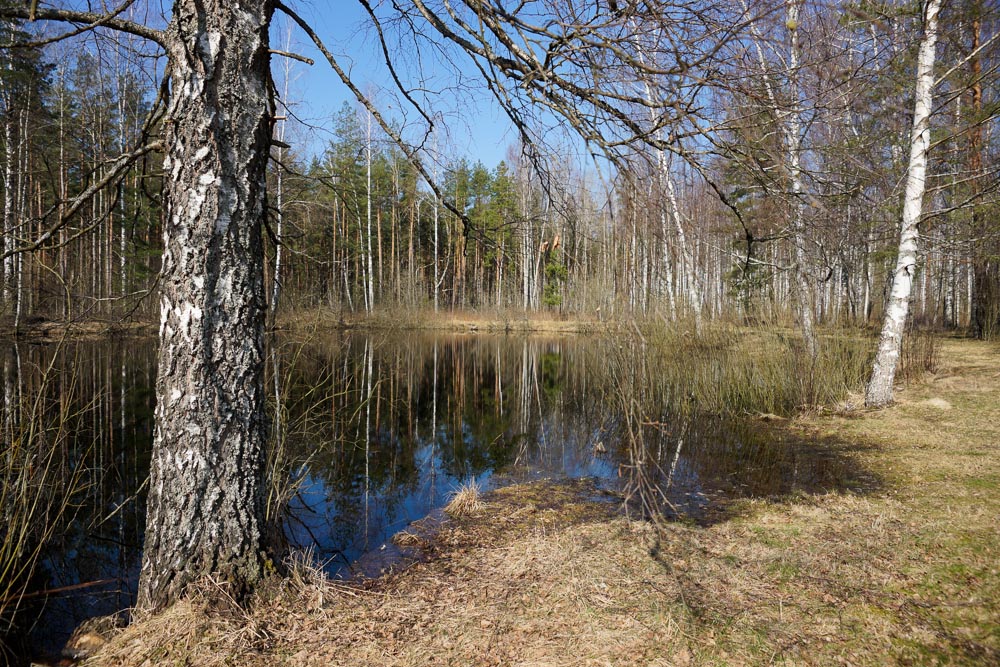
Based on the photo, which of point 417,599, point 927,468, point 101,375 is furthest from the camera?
point 101,375

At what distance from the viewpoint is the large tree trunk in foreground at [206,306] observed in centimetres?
247

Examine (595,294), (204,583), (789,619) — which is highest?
(595,294)

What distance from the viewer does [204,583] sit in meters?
2.52

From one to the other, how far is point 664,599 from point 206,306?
2.59 m

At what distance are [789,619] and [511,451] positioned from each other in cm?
532

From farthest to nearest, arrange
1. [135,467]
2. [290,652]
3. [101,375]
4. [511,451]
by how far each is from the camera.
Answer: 1. [101,375]
2. [511,451]
3. [135,467]
4. [290,652]

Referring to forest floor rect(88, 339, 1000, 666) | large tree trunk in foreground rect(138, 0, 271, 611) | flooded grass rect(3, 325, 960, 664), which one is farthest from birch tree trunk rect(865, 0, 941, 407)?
large tree trunk in foreground rect(138, 0, 271, 611)

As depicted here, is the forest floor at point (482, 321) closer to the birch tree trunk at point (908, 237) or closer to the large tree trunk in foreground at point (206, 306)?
the birch tree trunk at point (908, 237)

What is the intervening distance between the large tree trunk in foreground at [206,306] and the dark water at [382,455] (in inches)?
39.8

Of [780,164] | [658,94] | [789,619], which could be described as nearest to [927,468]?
[789,619]

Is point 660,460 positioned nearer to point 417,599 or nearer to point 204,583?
point 417,599

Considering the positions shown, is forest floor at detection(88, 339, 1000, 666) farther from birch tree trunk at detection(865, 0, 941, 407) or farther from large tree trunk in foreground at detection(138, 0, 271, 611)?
birch tree trunk at detection(865, 0, 941, 407)

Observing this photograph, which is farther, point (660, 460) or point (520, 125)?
point (660, 460)

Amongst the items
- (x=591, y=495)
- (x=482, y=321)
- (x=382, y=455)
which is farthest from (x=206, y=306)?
(x=482, y=321)
